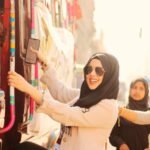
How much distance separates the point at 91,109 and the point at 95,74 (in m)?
0.20

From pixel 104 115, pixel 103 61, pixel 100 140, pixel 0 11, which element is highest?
pixel 0 11

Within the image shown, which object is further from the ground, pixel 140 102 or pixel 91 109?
pixel 91 109

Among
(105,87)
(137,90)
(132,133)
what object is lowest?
(132,133)

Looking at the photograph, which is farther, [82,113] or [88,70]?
[88,70]

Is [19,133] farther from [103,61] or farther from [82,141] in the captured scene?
[103,61]

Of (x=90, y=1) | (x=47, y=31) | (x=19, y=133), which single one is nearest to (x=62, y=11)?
(x=47, y=31)

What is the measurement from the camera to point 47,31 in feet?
8.51

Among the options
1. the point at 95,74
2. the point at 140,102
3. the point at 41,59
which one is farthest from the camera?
the point at 140,102

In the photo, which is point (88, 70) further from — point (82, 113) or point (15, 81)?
point (15, 81)

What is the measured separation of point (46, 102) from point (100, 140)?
40cm

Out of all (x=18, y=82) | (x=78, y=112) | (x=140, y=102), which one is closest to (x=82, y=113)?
(x=78, y=112)

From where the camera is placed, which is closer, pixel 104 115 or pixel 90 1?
pixel 104 115

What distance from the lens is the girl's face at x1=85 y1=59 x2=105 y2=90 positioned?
86.2 inches

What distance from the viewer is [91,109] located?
6.91 ft
